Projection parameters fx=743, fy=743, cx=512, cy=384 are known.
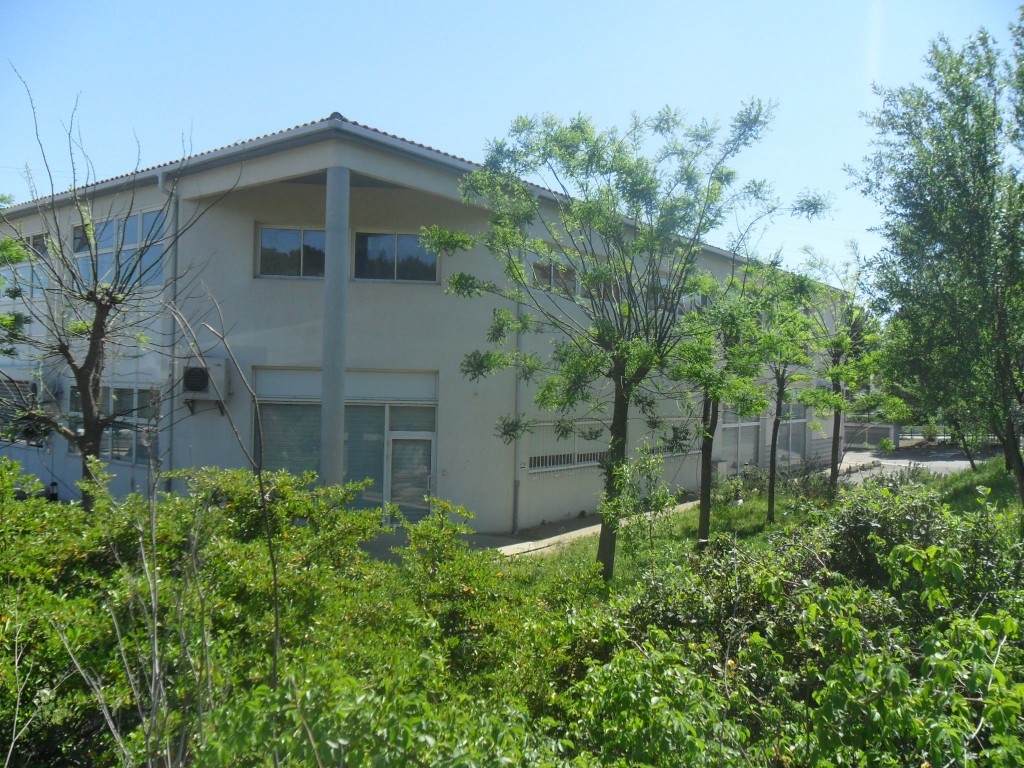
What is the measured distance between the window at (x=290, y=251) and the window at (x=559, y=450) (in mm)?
5000

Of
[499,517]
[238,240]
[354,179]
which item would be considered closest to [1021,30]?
[354,179]

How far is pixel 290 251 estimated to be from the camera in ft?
42.9

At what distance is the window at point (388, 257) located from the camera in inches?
515

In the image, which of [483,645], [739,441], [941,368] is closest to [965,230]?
[941,368]

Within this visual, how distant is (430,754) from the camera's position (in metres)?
2.00

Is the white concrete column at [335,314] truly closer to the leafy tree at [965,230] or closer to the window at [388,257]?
the window at [388,257]

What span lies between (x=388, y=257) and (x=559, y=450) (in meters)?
5.17

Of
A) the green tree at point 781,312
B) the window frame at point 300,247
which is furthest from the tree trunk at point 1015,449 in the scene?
the window frame at point 300,247

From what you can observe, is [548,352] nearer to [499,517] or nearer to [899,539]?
[499,517]

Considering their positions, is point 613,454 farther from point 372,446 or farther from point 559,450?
point 559,450

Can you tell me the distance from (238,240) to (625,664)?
468 inches

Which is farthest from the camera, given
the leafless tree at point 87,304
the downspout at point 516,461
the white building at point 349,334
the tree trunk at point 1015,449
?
the downspout at point 516,461

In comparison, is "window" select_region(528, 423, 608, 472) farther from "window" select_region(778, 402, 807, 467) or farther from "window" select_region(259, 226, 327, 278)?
"window" select_region(778, 402, 807, 467)

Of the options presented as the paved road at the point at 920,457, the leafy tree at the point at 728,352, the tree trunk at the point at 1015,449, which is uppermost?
the leafy tree at the point at 728,352
